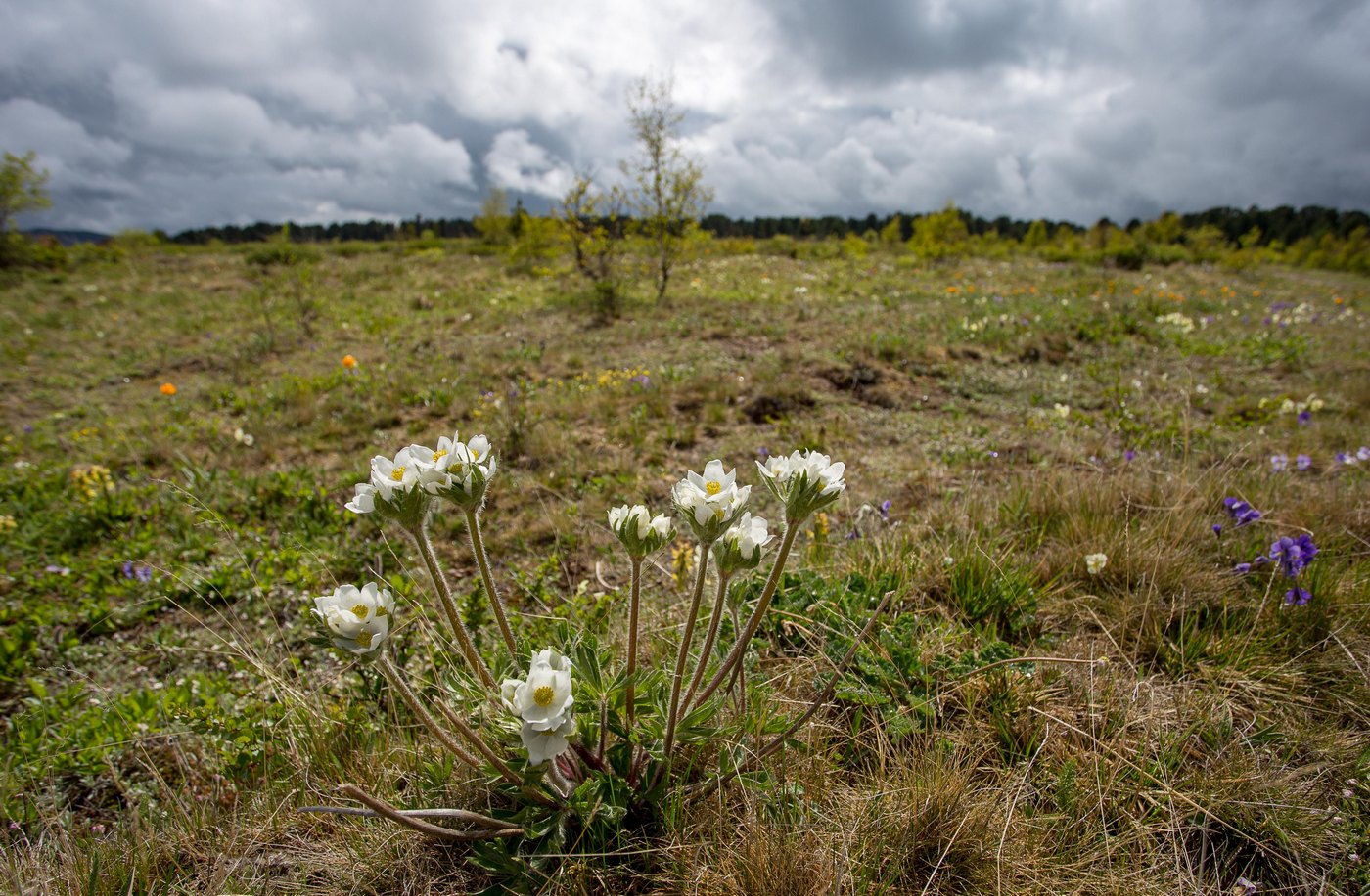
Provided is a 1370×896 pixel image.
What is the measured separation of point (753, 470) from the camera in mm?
4492

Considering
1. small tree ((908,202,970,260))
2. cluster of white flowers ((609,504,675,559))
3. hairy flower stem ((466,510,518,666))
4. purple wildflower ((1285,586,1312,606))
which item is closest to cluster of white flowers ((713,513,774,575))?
cluster of white flowers ((609,504,675,559))

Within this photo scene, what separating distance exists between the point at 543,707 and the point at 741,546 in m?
0.58

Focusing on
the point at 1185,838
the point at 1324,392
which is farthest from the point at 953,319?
the point at 1185,838

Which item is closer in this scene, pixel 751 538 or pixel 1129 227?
pixel 751 538

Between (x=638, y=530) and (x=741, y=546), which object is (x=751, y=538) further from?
(x=638, y=530)

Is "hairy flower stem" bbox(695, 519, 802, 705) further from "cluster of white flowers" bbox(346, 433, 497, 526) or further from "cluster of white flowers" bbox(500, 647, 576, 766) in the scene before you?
"cluster of white flowers" bbox(346, 433, 497, 526)

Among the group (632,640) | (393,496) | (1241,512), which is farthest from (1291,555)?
(393,496)

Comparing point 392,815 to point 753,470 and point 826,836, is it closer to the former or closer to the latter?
point 826,836

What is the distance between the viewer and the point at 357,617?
1.28 m

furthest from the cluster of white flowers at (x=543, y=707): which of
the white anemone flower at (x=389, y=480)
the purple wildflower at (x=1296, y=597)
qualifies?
the purple wildflower at (x=1296, y=597)

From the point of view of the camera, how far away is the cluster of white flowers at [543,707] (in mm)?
1168

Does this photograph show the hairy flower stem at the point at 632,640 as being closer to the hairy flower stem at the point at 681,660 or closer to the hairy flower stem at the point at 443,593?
the hairy flower stem at the point at 681,660

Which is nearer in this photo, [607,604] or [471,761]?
[471,761]

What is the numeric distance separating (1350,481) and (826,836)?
489cm
